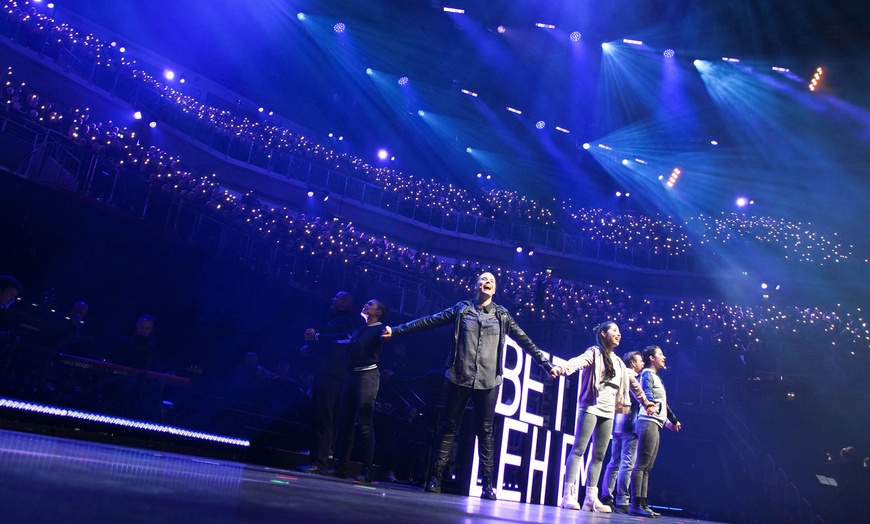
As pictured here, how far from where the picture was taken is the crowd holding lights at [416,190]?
19.0 m

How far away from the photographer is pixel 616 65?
67.4 feet

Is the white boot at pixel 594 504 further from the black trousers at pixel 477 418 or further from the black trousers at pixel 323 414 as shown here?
the black trousers at pixel 323 414

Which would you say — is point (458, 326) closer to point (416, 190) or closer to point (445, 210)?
point (416, 190)

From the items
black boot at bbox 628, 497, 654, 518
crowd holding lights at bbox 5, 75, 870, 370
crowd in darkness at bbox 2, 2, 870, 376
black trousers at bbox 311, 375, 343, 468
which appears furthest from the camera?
crowd holding lights at bbox 5, 75, 870, 370

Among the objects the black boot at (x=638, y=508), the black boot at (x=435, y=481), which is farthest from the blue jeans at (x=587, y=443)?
the black boot at (x=435, y=481)

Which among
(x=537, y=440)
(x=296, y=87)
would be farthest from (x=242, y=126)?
(x=537, y=440)

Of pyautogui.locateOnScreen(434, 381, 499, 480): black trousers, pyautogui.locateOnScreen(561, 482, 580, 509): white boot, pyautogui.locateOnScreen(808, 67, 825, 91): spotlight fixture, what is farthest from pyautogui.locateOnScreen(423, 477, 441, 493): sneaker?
pyautogui.locateOnScreen(808, 67, 825, 91): spotlight fixture

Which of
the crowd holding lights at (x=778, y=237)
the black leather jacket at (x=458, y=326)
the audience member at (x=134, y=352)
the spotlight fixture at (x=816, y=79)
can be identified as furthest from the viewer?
the crowd holding lights at (x=778, y=237)

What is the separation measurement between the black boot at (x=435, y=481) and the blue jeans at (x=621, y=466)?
2.49 meters

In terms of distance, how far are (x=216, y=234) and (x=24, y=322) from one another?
25.5ft

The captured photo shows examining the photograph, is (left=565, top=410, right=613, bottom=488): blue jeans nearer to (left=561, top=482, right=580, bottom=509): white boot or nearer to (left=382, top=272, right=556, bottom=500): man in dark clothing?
(left=561, top=482, right=580, bottom=509): white boot

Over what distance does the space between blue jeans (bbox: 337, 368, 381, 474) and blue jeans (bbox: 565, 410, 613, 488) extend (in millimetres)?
1988

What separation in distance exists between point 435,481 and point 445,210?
71.1 feet

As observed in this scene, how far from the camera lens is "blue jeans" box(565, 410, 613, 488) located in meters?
6.03
